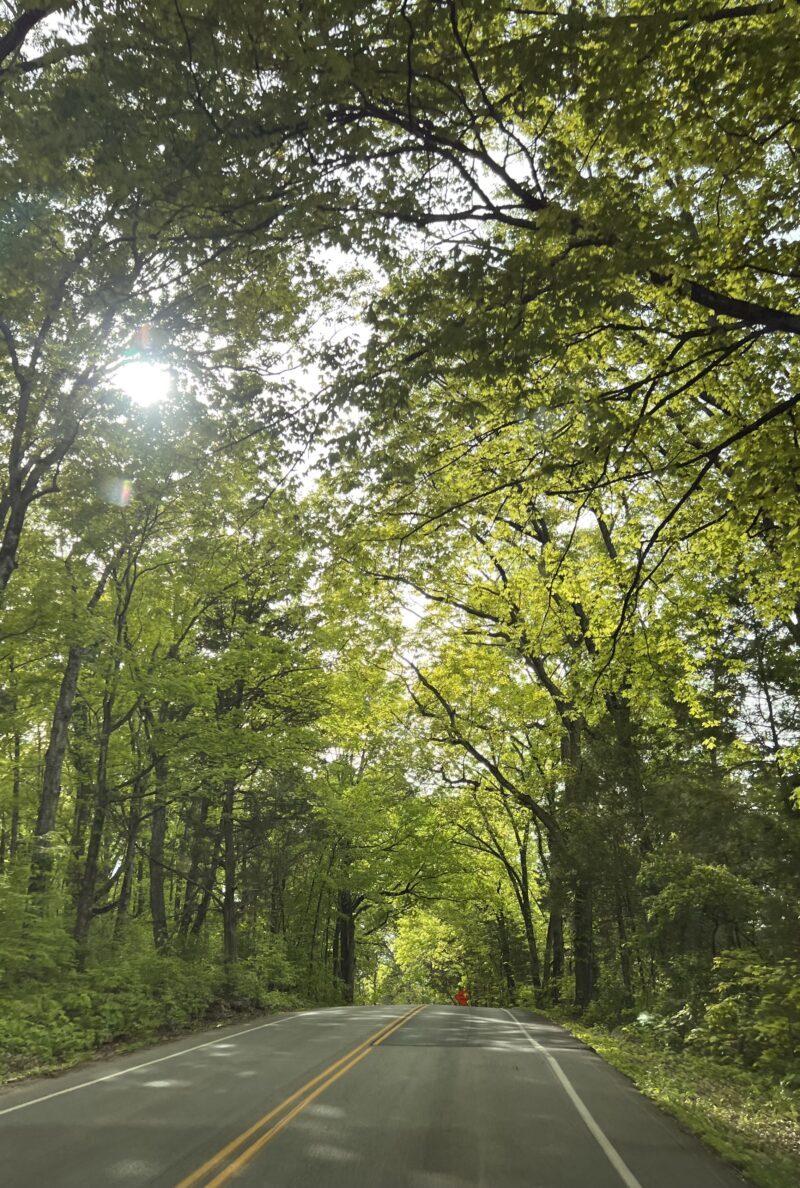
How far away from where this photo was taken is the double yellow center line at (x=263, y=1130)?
217 inches

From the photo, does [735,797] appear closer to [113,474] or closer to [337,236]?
[337,236]

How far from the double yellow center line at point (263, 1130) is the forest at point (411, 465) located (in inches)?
169

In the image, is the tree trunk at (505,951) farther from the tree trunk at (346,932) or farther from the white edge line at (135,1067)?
the white edge line at (135,1067)

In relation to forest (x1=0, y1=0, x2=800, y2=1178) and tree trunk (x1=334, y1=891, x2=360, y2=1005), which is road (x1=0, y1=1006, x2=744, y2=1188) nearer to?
forest (x1=0, y1=0, x2=800, y2=1178)

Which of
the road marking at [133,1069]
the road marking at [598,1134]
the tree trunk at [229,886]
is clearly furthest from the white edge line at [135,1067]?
the road marking at [598,1134]

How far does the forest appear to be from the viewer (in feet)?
20.1

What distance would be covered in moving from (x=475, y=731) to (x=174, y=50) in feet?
67.8

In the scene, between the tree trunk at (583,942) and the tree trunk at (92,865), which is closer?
the tree trunk at (92,865)

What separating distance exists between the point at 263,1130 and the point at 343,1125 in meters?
0.75

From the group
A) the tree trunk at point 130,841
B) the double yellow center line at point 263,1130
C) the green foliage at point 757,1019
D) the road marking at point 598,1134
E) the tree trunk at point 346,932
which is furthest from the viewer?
the tree trunk at point 346,932

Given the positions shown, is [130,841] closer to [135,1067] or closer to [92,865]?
[92,865]

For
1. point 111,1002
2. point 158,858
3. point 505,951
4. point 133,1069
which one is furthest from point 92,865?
point 505,951

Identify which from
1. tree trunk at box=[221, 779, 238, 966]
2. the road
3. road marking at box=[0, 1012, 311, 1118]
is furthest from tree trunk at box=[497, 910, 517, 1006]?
the road

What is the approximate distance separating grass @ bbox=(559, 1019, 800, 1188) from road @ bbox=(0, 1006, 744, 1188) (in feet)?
0.85
